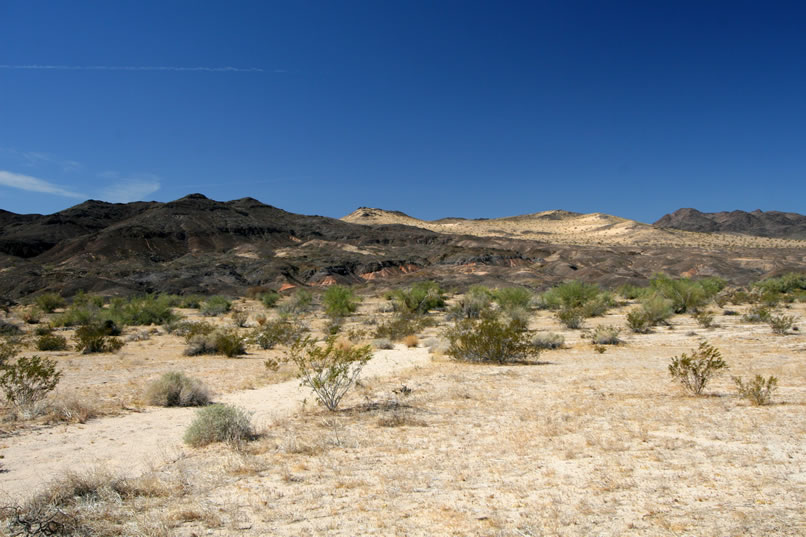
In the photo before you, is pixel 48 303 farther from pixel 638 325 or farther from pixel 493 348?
pixel 638 325

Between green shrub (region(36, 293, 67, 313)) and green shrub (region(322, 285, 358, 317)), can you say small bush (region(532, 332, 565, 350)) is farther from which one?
green shrub (region(36, 293, 67, 313))

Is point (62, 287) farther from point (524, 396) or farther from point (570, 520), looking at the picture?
point (570, 520)

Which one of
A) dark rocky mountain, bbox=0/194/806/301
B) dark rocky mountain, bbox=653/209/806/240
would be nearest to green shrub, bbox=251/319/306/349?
dark rocky mountain, bbox=0/194/806/301

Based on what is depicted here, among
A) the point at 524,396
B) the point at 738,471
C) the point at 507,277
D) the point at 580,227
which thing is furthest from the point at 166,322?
the point at 580,227

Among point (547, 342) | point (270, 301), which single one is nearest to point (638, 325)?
point (547, 342)

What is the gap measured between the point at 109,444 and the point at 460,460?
5.52m

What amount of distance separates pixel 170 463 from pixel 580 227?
506ft

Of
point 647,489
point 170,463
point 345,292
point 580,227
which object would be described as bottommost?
point 170,463

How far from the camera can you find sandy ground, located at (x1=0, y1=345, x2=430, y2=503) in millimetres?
6383

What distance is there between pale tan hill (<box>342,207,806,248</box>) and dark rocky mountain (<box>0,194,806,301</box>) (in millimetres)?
19494

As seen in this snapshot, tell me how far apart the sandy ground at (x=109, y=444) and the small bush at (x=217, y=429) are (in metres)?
0.27

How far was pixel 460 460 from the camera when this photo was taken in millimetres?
6430

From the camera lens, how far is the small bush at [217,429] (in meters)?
7.49

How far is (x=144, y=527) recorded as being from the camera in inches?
175
